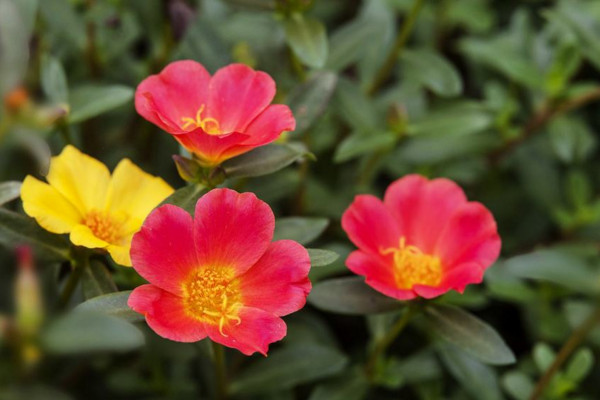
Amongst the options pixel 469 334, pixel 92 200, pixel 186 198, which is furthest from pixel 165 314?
pixel 469 334

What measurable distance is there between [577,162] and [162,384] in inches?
47.0

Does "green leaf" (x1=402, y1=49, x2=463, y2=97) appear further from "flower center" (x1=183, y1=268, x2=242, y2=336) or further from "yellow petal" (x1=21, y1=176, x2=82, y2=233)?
"yellow petal" (x1=21, y1=176, x2=82, y2=233)

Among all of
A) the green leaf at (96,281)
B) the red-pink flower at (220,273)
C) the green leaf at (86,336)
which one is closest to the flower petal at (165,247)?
the red-pink flower at (220,273)

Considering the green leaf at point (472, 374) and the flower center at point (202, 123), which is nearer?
the flower center at point (202, 123)

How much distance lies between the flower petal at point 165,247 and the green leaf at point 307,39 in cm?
55

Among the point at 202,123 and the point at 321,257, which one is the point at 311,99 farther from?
the point at 321,257

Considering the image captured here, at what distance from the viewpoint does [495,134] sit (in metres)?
2.04

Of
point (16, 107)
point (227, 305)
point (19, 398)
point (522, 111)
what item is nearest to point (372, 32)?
point (522, 111)

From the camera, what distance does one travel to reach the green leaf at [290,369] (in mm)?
1573

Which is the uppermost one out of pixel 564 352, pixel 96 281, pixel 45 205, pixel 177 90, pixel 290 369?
pixel 177 90

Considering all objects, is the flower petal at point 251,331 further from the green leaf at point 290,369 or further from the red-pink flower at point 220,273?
the green leaf at point 290,369

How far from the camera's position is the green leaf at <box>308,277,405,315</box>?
4.59 feet

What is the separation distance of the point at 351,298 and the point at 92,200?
0.45 m

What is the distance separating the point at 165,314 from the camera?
115 cm
